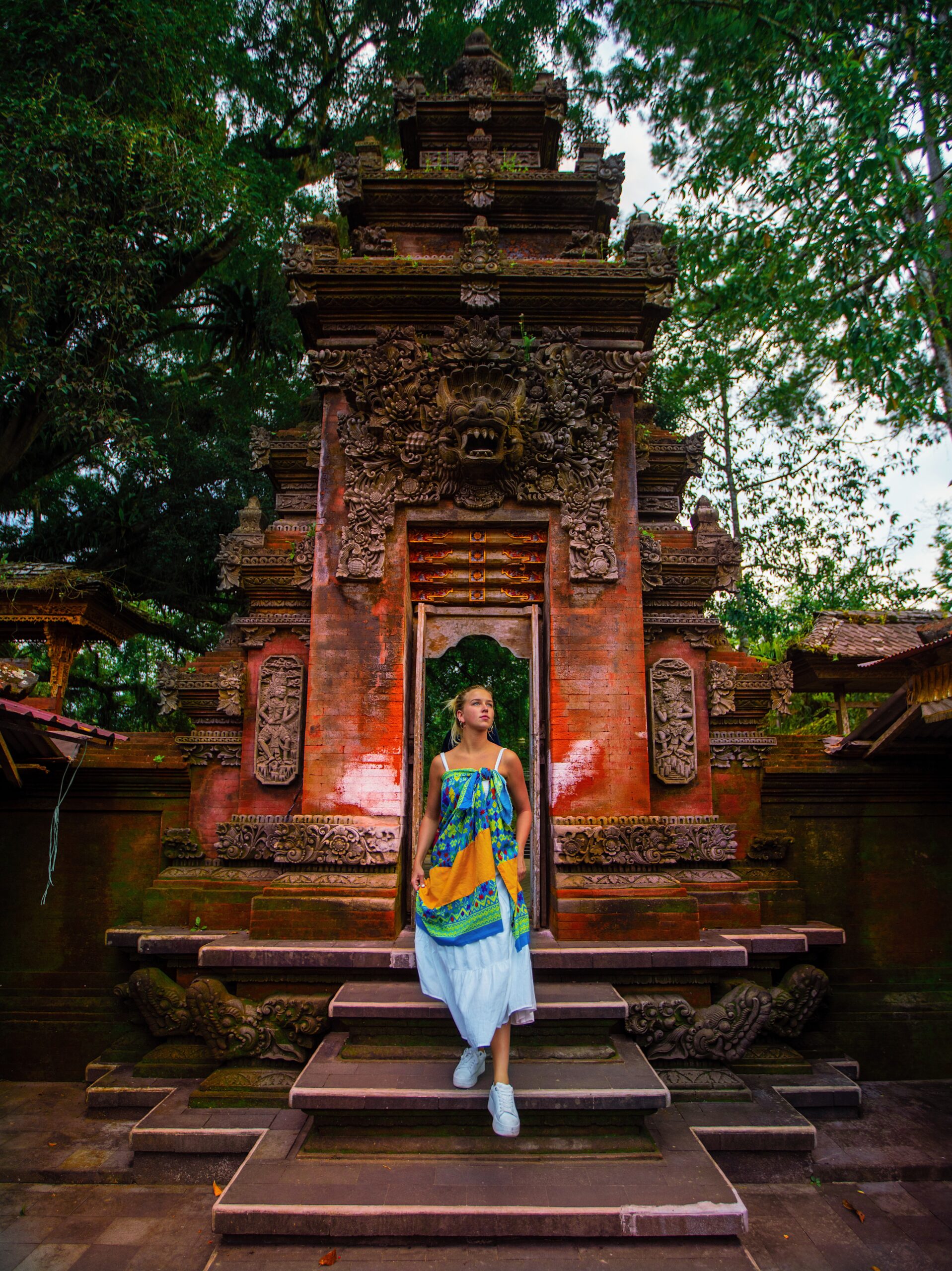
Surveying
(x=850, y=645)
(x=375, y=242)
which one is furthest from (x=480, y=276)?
(x=850, y=645)

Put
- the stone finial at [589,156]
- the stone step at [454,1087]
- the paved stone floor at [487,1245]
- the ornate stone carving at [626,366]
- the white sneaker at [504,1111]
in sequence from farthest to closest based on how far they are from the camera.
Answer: the stone finial at [589,156], the ornate stone carving at [626,366], the stone step at [454,1087], the white sneaker at [504,1111], the paved stone floor at [487,1245]

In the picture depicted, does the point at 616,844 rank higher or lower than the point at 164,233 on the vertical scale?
lower

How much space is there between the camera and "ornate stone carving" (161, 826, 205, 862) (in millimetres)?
6371

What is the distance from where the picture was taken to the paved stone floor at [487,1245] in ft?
11.1

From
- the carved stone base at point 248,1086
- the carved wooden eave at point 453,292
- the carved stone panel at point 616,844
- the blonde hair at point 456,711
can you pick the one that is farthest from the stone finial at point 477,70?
the carved stone base at point 248,1086

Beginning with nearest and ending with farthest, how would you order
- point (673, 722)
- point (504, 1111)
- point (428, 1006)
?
point (504, 1111) < point (428, 1006) < point (673, 722)

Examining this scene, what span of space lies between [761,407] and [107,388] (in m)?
12.4

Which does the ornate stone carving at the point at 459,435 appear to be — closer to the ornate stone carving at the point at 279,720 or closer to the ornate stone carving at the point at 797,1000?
the ornate stone carving at the point at 279,720

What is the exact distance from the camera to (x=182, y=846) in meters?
6.38

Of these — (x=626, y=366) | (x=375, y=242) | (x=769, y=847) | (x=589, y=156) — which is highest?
(x=589, y=156)

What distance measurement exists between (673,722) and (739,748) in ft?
2.06

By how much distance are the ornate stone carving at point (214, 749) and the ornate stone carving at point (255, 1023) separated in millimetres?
1936

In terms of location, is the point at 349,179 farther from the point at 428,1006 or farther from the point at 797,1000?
the point at 797,1000

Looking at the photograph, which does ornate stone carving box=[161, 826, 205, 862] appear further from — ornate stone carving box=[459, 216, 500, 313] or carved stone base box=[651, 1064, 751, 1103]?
ornate stone carving box=[459, 216, 500, 313]
